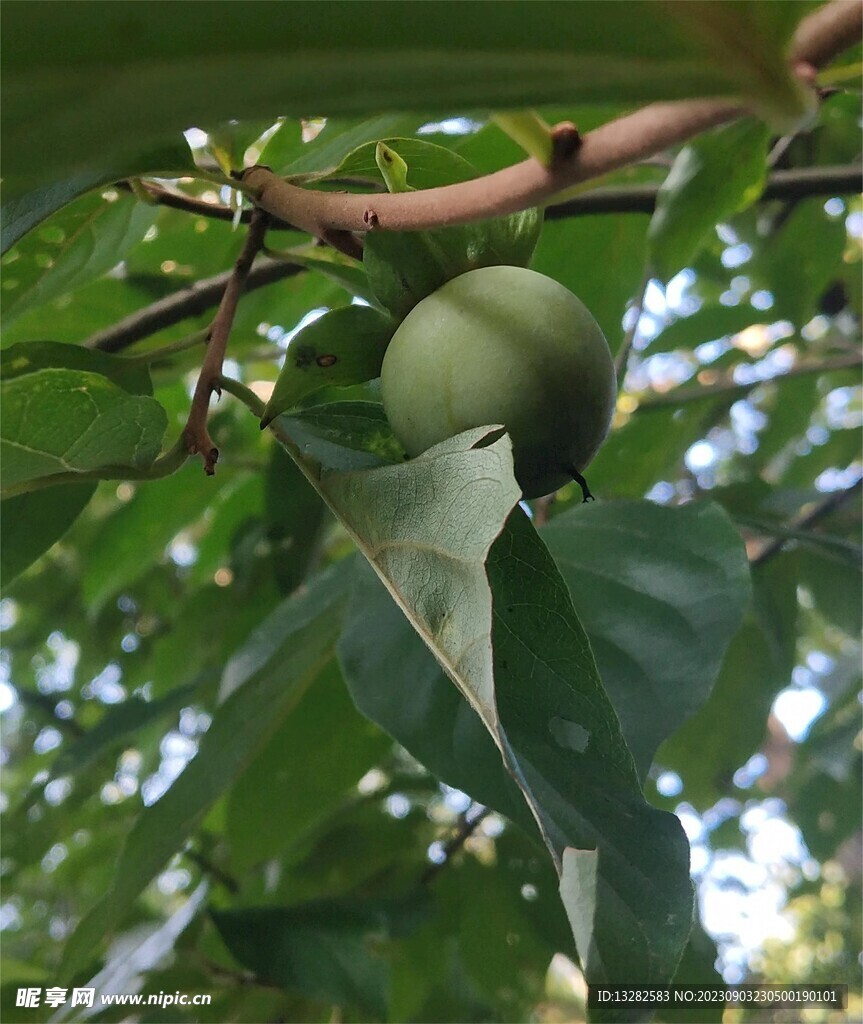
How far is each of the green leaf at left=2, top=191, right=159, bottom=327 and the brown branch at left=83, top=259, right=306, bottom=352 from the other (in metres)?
0.09

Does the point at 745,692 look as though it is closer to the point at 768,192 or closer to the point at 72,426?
the point at 768,192

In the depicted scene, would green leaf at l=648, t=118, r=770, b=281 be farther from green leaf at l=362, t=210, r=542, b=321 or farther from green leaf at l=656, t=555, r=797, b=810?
green leaf at l=656, t=555, r=797, b=810

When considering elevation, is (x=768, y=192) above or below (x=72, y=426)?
below

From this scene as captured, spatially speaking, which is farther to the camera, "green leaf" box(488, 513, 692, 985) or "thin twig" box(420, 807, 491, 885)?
"thin twig" box(420, 807, 491, 885)

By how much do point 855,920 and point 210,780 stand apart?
461 centimetres

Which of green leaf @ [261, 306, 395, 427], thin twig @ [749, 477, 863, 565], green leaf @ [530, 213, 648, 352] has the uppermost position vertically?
green leaf @ [261, 306, 395, 427]

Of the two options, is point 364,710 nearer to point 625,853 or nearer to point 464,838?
point 625,853

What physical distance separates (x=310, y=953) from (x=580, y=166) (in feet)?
2.92

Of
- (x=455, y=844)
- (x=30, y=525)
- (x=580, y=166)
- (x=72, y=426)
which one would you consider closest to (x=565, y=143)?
(x=580, y=166)

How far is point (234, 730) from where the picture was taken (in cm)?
84

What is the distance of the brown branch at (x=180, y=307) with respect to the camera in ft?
2.87

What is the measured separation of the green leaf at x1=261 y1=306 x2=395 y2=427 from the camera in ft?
1.73

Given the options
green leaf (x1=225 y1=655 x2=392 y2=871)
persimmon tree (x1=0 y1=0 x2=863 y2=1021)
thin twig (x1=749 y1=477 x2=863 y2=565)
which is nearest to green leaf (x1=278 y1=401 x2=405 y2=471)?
persimmon tree (x1=0 y1=0 x2=863 y2=1021)

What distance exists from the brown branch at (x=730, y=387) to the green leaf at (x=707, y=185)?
0.63 m
